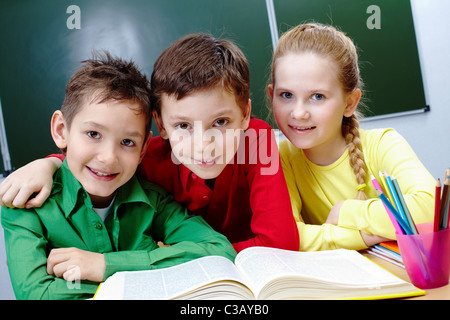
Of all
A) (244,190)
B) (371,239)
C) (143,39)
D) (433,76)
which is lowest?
(371,239)

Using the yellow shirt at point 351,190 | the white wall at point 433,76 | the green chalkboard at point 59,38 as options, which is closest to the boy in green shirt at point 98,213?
the yellow shirt at point 351,190

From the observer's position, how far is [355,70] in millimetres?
1159

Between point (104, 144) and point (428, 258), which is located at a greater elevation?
point (104, 144)

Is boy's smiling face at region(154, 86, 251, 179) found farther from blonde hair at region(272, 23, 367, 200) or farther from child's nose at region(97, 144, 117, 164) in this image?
blonde hair at region(272, 23, 367, 200)

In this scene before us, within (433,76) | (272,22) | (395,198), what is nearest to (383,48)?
(433,76)

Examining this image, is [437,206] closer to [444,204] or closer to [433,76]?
[444,204]

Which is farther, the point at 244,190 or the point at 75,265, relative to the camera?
the point at 244,190

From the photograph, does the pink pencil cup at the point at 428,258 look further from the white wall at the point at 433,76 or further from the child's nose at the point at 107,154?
the white wall at the point at 433,76

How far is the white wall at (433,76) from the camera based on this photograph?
2.96 m

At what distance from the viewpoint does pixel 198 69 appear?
894 millimetres

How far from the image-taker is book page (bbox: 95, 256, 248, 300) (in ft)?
1.90

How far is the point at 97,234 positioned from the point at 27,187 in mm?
180

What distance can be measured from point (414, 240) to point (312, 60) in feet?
1.95

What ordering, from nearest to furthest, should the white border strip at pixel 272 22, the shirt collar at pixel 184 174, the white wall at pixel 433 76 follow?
the shirt collar at pixel 184 174, the white border strip at pixel 272 22, the white wall at pixel 433 76
